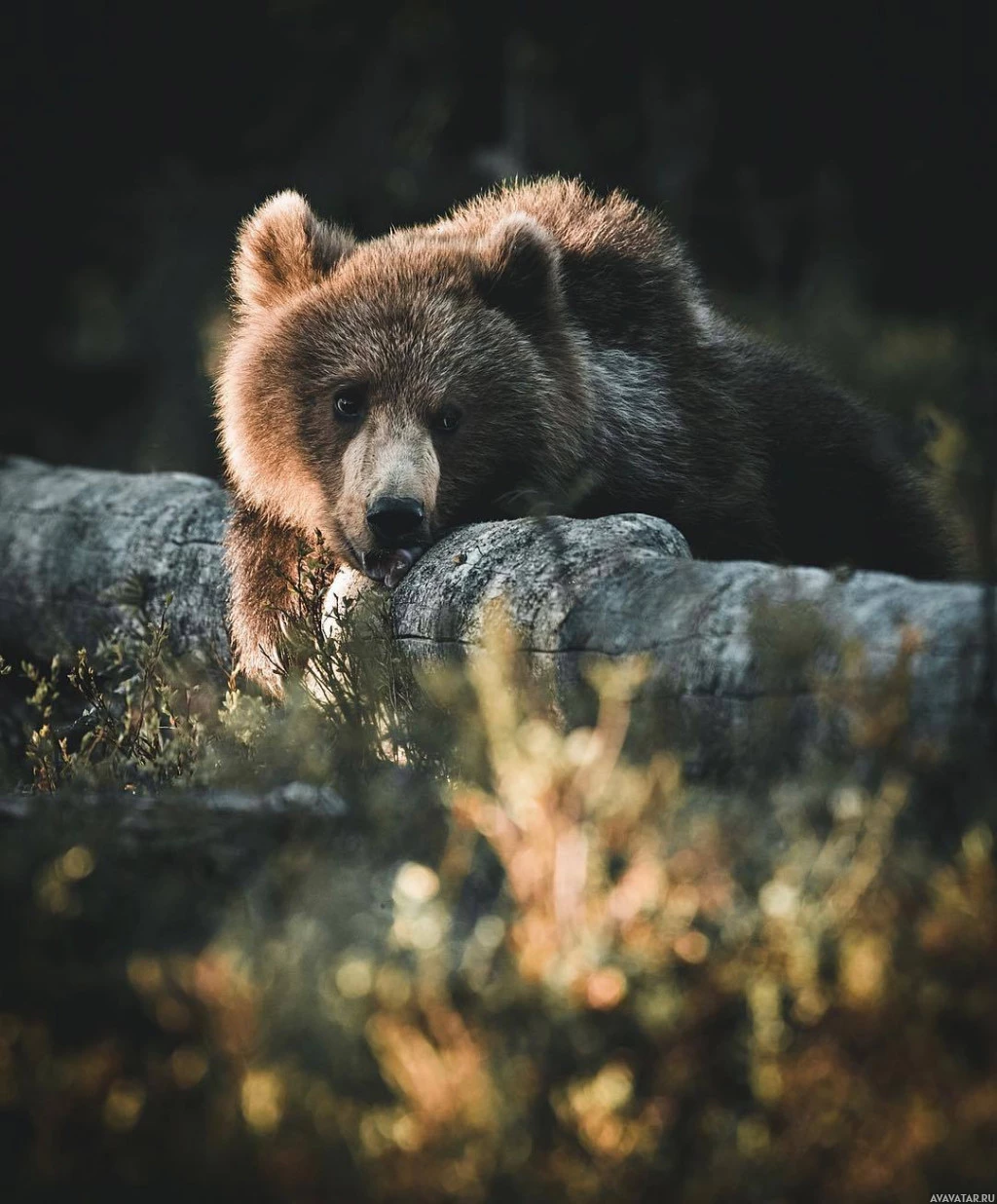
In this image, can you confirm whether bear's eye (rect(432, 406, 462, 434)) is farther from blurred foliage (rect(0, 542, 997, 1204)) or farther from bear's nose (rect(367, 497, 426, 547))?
blurred foliage (rect(0, 542, 997, 1204))

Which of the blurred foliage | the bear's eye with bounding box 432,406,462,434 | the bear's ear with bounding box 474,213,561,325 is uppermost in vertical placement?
the bear's ear with bounding box 474,213,561,325

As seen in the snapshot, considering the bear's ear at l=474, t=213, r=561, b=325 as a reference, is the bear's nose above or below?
below

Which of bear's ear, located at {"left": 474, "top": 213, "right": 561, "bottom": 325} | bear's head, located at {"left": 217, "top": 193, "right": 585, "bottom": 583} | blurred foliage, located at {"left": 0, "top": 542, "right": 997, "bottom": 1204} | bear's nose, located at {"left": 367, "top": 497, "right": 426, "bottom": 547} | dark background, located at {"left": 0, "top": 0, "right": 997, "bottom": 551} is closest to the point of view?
blurred foliage, located at {"left": 0, "top": 542, "right": 997, "bottom": 1204}

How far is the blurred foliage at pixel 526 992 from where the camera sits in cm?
180

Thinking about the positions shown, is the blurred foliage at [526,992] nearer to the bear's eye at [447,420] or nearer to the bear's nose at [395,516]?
the bear's nose at [395,516]

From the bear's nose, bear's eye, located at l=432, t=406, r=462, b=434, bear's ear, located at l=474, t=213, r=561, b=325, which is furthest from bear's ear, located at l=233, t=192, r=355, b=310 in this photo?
the bear's nose

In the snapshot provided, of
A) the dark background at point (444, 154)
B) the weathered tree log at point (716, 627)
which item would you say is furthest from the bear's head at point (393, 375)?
the dark background at point (444, 154)

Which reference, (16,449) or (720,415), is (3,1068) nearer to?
(720,415)

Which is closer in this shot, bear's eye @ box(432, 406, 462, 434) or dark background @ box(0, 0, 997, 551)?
bear's eye @ box(432, 406, 462, 434)

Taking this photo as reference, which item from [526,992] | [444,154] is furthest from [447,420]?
[444,154]

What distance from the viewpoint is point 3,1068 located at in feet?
6.30

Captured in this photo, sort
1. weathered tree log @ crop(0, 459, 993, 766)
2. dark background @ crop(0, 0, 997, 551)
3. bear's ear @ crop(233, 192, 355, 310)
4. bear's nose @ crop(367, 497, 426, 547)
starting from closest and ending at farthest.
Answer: weathered tree log @ crop(0, 459, 993, 766) → bear's nose @ crop(367, 497, 426, 547) → bear's ear @ crop(233, 192, 355, 310) → dark background @ crop(0, 0, 997, 551)

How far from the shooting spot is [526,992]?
198 centimetres

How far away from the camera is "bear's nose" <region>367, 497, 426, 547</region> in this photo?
3906 millimetres
